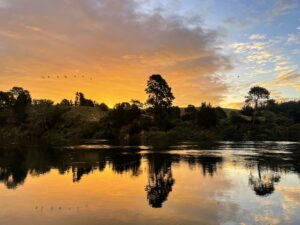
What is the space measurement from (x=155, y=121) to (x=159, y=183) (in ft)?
335

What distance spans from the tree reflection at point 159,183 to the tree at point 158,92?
342 ft

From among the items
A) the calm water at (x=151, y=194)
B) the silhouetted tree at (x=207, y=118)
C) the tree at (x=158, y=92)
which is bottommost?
the calm water at (x=151, y=194)

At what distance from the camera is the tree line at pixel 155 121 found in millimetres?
126000

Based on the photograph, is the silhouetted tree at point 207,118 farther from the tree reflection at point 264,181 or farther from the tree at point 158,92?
the tree reflection at point 264,181

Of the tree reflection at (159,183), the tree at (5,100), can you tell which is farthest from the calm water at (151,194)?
the tree at (5,100)

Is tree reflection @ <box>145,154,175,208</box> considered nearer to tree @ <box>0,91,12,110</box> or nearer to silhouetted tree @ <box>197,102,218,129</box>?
silhouetted tree @ <box>197,102,218,129</box>

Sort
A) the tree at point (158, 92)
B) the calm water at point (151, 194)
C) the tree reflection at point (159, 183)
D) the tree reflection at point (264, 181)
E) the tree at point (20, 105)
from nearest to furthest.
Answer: the calm water at point (151, 194)
the tree reflection at point (159, 183)
the tree reflection at point (264, 181)
the tree at point (158, 92)
the tree at point (20, 105)

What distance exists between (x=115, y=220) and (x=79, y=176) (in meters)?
17.9

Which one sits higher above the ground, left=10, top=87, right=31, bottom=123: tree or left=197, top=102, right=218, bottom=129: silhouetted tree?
left=10, top=87, right=31, bottom=123: tree

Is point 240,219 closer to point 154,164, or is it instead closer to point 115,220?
point 115,220

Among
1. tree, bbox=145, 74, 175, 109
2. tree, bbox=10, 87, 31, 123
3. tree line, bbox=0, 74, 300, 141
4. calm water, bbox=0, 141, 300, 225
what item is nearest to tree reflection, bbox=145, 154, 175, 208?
calm water, bbox=0, 141, 300, 225

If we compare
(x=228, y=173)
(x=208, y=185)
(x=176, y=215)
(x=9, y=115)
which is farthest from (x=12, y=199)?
(x=9, y=115)

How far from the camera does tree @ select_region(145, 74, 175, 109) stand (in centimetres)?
15025

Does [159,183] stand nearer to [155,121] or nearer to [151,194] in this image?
[151,194]
